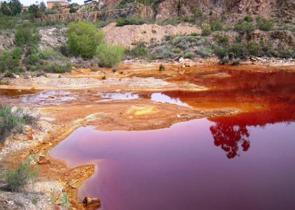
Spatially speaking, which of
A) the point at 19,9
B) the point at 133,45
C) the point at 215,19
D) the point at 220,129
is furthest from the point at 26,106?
the point at 19,9

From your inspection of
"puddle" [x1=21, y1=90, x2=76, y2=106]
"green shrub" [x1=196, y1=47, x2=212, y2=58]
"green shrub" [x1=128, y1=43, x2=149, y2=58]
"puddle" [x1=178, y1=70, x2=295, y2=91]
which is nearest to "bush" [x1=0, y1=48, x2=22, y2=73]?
"puddle" [x1=21, y1=90, x2=76, y2=106]

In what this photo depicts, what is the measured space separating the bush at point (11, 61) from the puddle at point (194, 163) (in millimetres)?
15806

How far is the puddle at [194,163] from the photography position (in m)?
11.6

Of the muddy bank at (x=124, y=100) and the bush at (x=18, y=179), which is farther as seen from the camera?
the muddy bank at (x=124, y=100)

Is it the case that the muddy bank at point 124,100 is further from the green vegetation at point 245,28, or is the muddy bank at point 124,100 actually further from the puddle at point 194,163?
the green vegetation at point 245,28

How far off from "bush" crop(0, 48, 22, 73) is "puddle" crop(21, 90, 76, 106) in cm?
670

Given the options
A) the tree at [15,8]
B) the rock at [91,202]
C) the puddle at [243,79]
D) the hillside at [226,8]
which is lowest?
the rock at [91,202]

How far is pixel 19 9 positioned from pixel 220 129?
63442mm

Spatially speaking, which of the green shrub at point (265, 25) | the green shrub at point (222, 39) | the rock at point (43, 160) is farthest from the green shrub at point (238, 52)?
the rock at point (43, 160)

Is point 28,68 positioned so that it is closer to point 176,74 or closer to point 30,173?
point 176,74

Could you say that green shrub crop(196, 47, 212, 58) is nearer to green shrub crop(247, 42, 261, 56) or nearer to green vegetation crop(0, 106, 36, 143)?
green shrub crop(247, 42, 261, 56)

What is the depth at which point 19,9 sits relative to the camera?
7500cm

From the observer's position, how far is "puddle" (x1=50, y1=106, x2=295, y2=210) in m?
11.6

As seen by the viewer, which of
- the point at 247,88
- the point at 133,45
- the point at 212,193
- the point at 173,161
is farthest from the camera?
the point at 133,45
